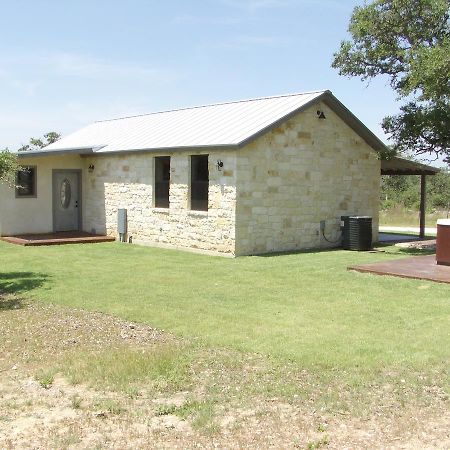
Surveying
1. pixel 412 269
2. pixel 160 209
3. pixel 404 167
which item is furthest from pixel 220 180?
pixel 404 167

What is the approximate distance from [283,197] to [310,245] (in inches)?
72.7

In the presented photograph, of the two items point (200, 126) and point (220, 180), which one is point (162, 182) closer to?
point (200, 126)

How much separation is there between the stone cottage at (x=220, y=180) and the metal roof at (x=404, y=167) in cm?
122

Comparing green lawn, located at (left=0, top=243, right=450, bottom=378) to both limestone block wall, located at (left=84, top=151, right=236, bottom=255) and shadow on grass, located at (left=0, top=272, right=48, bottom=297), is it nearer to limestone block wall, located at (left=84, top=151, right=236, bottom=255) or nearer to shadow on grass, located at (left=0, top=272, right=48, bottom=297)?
shadow on grass, located at (left=0, top=272, right=48, bottom=297)

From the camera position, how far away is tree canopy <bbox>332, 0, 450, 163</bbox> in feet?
45.8

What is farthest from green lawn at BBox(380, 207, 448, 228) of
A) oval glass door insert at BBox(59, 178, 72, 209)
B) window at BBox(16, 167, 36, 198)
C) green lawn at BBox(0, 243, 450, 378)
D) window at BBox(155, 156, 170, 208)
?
window at BBox(16, 167, 36, 198)

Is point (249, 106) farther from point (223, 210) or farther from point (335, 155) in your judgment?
point (223, 210)

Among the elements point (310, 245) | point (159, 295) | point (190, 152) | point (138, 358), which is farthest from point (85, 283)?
point (310, 245)

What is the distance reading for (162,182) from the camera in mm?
17594

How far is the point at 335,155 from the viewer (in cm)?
1786

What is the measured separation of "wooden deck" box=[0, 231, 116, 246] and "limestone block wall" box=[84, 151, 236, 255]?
2.18 ft

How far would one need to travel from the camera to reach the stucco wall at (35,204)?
1925 centimetres

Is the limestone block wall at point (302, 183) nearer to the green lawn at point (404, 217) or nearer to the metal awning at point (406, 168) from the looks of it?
the metal awning at point (406, 168)

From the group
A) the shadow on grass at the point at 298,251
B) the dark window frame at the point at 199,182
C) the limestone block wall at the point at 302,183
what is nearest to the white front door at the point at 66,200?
the dark window frame at the point at 199,182
